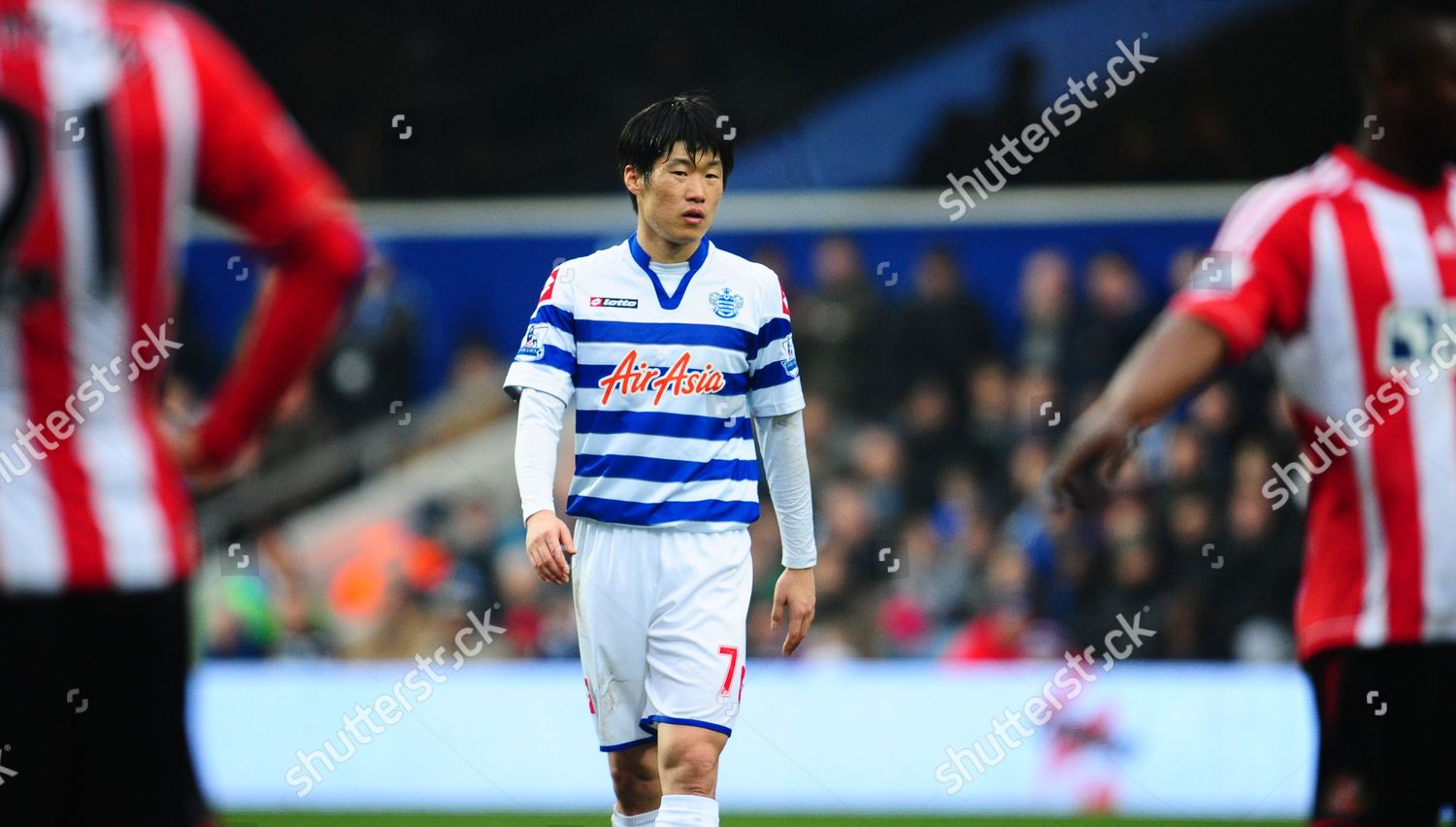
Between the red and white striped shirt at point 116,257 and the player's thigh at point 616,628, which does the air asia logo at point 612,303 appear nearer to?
the player's thigh at point 616,628

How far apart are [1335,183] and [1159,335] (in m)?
0.43

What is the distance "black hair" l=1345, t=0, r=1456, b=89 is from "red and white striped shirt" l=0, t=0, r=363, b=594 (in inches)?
64.5

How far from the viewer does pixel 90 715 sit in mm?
2221

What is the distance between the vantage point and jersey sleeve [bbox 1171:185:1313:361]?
264 centimetres

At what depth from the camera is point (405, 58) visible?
1234 cm

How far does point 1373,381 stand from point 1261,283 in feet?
0.79

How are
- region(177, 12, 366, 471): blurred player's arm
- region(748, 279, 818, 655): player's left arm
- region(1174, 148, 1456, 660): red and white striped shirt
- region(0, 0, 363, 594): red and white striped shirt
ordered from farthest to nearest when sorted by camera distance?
region(748, 279, 818, 655): player's left arm < region(1174, 148, 1456, 660): red and white striped shirt < region(177, 12, 366, 471): blurred player's arm < region(0, 0, 363, 594): red and white striped shirt

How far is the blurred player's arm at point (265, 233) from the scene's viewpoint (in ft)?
7.55

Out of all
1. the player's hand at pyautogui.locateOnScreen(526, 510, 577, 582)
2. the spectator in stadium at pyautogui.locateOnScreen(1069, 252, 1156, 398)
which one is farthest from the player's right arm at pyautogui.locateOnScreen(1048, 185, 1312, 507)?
the spectator in stadium at pyautogui.locateOnScreen(1069, 252, 1156, 398)

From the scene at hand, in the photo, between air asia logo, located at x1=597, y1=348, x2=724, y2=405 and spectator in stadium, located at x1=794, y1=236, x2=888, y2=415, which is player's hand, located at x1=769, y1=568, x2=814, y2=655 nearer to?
air asia logo, located at x1=597, y1=348, x2=724, y2=405

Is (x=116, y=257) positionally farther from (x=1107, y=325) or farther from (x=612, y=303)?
(x=1107, y=325)

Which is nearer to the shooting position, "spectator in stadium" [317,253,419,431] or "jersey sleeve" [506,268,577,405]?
"jersey sleeve" [506,268,577,405]

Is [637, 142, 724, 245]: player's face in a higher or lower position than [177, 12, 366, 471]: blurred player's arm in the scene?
higher

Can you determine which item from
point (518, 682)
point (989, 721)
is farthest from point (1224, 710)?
point (518, 682)
